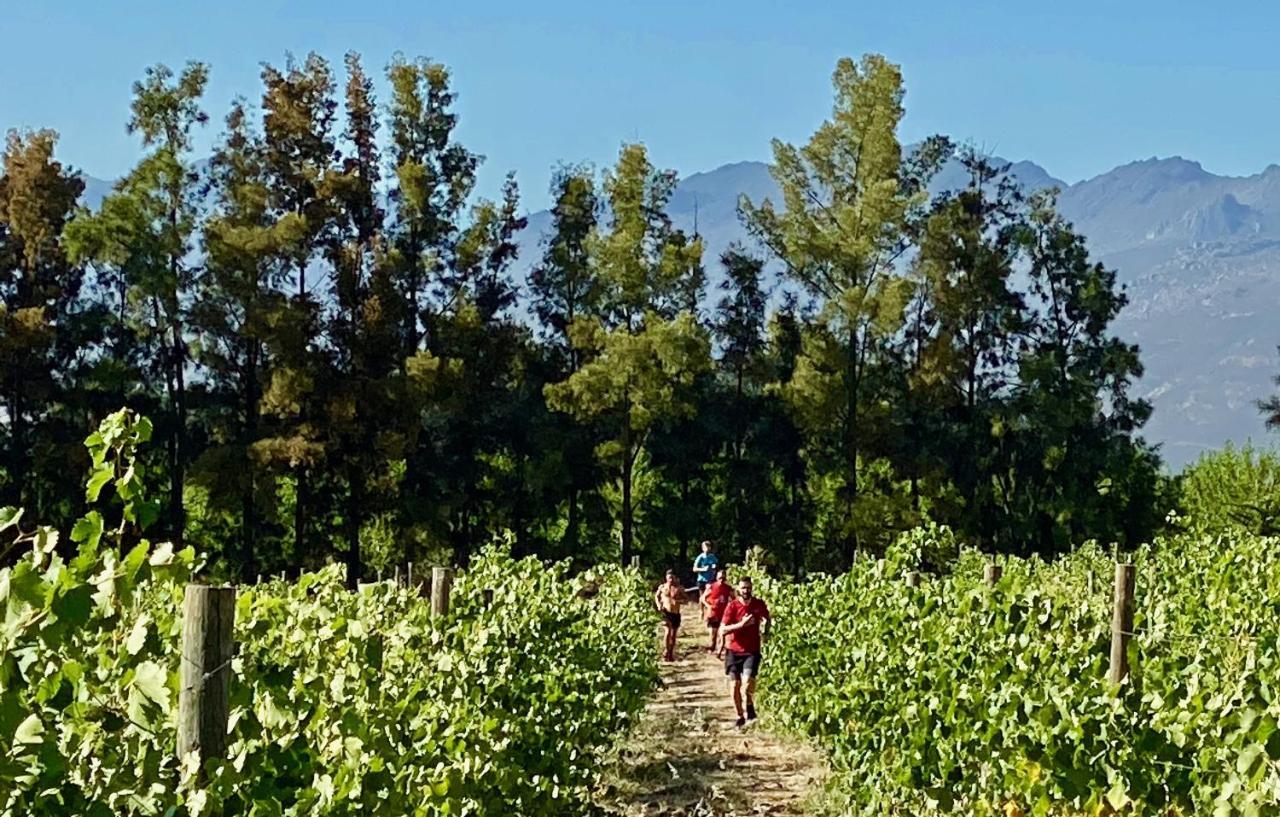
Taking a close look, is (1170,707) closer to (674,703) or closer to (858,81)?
(674,703)

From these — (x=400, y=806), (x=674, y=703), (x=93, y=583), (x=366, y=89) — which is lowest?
(x=674, y=703)

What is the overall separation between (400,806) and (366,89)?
86.8 ft

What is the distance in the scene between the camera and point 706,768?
10.5 meters

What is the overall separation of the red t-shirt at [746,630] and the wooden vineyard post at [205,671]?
369 inches

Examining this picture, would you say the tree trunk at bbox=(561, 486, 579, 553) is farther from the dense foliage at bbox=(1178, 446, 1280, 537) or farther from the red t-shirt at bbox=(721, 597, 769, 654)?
the red t-shirt at bbox=(721, 597, 769, 654)

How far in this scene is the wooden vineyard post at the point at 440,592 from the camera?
8344 mm

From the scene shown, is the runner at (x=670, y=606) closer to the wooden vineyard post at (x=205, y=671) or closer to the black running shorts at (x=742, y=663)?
the black running shorts at (x=742, y=663)

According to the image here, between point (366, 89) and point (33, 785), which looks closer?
point (33, 785)

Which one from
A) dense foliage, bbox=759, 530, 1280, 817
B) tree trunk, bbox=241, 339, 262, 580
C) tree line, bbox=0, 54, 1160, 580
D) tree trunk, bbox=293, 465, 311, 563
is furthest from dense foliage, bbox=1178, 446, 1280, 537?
dense foliage, bbox=759, 530, 1280, 817

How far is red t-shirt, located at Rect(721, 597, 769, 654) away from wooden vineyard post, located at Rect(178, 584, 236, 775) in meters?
9.37

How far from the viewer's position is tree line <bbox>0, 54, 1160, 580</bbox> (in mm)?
27719

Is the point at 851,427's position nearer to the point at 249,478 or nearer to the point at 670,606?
the point at 249,478

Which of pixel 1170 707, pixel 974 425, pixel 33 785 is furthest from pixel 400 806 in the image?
pixel 974 425

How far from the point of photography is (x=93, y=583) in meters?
2.53
